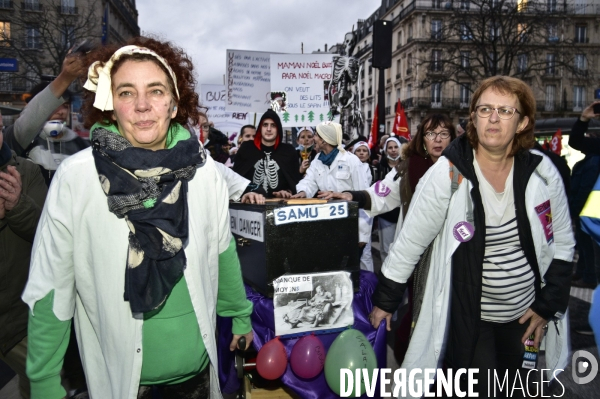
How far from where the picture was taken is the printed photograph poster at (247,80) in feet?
28.2

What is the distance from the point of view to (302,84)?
8.05 metres

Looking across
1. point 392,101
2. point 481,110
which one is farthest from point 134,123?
point 392,101

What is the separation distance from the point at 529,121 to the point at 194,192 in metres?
1.76

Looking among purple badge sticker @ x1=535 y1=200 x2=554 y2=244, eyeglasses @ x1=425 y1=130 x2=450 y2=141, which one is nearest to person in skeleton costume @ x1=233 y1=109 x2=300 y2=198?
eyeglasses @ x1=425 y1=130 x2=450 y2=141

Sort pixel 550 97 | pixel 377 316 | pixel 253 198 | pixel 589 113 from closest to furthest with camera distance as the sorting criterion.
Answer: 1. pixel 377 316
2. pixel 253 198
3. pixel 589 113
4. pixel 550 97

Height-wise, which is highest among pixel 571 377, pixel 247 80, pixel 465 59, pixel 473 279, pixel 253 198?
pixel 465 59

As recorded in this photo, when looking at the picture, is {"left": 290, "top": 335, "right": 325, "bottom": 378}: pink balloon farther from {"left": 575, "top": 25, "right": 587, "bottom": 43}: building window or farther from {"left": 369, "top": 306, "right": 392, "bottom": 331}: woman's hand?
{"left": 575, "top": 25, "right": 587, "bottom": 43}: building window

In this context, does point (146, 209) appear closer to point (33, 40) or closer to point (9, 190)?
point (9, 190)

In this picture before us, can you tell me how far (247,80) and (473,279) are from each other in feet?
23.6

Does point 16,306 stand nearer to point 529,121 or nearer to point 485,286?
point 485,286

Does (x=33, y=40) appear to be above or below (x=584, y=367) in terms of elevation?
above

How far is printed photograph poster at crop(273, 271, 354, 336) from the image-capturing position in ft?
8.19

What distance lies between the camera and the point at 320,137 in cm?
643

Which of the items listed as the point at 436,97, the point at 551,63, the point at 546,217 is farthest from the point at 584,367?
the point at 436,97
